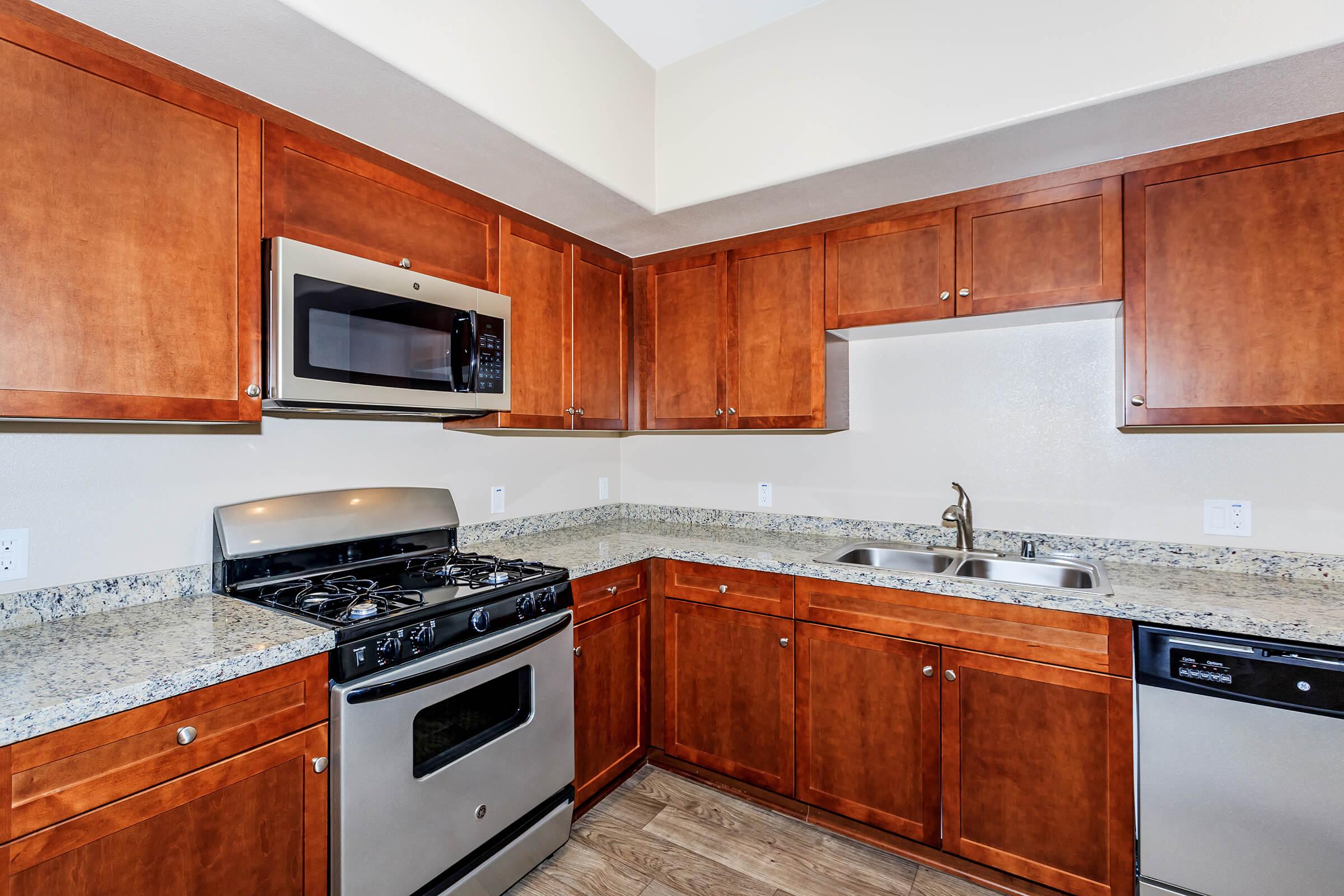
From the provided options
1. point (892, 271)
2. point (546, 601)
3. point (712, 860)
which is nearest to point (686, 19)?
point (892, 271)

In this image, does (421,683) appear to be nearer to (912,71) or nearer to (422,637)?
(422,637)

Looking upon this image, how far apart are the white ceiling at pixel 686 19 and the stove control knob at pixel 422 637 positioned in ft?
6.58

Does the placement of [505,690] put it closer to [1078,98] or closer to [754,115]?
[754,115]

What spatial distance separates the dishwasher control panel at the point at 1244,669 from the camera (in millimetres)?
1489

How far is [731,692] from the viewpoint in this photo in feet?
7.84

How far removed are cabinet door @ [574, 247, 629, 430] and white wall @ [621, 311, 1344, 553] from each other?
0.61 m

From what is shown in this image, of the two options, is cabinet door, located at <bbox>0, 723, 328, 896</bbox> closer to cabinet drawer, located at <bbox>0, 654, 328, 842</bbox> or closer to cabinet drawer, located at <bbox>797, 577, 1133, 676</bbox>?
cabinet drawer, located at <bbox>0, 654, 328, 842</bbox>

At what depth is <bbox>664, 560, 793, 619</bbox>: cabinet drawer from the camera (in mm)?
2258

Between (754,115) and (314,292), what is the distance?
150 centimetres

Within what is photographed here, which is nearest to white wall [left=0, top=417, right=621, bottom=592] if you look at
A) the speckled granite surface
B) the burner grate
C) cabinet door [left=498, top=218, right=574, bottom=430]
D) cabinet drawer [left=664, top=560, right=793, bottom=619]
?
the speckled granite surface

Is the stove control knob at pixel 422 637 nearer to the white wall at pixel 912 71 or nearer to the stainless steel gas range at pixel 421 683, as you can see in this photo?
the stainless steel gas range at pixel 421 683

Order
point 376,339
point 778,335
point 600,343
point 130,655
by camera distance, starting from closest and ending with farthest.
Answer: point 130,655 → point 376,339 → point 778,335 → point 600,343

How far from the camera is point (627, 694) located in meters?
2.46

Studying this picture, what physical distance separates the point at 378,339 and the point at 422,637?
85 cm
